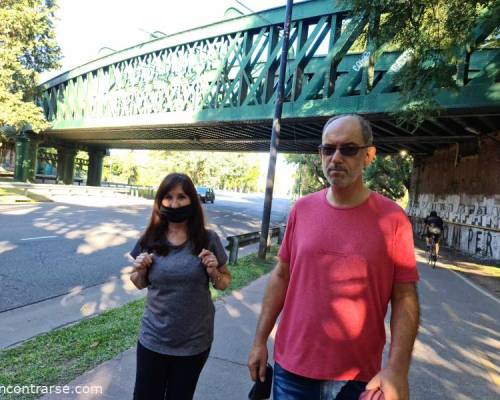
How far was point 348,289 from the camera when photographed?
6.74ft

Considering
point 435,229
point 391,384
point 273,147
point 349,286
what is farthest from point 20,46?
point 391,384

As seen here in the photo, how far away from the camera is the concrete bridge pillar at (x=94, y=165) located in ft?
150

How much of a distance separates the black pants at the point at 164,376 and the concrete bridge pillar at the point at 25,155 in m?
38.9

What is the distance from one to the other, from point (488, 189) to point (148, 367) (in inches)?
656

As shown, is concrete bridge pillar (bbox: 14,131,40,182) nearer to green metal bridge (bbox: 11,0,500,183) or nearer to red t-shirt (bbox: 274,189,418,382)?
green metal bridge (bbox: 11,0,500,183)

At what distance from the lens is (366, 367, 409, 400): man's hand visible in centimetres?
186

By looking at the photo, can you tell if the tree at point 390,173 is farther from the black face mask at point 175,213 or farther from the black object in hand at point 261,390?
the black object in hand at point 261,390

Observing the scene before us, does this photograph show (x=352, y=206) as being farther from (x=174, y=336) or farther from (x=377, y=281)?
(x=174, y=336)

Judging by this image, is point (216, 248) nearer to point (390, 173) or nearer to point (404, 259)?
A: point (404, 259)

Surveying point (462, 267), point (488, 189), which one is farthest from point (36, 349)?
point (488, 189)

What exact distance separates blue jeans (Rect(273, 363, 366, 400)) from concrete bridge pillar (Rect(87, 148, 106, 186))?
152 feet

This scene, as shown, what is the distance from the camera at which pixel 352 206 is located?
85.0 inches

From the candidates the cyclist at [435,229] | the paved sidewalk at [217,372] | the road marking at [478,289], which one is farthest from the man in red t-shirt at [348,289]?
the cyclist at [435,229]

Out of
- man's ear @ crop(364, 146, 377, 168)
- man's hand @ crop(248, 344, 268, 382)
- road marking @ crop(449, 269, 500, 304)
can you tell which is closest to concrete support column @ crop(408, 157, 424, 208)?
road marking @ crop(449, 269, 500, 304)
